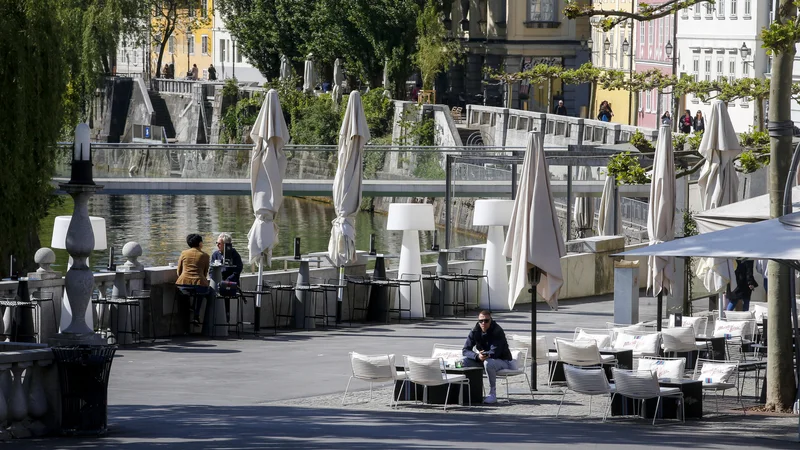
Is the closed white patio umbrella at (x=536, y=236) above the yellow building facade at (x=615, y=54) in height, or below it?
below

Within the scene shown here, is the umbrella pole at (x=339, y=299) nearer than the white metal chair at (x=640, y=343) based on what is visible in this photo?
No

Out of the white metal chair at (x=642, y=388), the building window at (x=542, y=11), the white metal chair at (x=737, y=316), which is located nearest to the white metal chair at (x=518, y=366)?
the white metal chair at (x=642, y=388)

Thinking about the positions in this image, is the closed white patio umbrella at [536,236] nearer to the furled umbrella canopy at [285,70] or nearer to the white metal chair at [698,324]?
the white metal chair at [698,324]

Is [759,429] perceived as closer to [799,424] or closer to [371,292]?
[799,424]

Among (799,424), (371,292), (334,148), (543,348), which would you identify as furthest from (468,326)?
(334,148)

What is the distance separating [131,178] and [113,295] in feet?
60.2

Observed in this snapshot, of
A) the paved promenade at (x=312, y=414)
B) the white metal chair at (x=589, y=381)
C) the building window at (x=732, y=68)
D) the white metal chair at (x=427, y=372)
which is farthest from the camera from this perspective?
the building window at (x=732, y=68)

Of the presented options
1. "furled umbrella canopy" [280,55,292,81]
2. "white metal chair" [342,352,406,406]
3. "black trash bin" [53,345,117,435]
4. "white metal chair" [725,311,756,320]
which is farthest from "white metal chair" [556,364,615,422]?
"furled umbrella canopy" [280,55,292,81]

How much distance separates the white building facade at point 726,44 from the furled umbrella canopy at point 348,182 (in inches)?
1362

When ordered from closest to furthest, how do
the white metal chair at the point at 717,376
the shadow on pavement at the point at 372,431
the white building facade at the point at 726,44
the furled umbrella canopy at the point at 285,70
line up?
the shadow on pavement at the point at 372,431, the white metal chair at the point at 717,376, the white building facade at the point at 726,44, the furled umbrella canopy at the point at 285,70

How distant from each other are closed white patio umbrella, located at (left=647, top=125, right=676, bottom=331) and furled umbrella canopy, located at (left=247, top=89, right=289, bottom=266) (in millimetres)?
5463

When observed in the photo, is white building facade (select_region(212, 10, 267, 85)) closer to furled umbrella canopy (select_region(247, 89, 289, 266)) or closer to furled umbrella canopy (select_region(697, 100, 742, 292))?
furled umbrella canopy (select_region(247, 89, 289, 266))

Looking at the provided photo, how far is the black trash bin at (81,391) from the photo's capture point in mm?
14172

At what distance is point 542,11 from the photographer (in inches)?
3278
